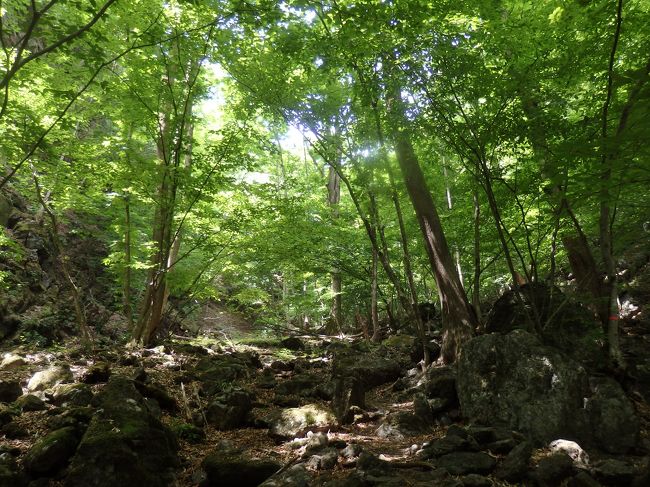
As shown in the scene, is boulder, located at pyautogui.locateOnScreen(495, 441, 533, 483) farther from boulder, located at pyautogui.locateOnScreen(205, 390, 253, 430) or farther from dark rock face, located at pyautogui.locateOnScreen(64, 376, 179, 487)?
boulder, located at pyautogui.locateOnScreen(205, 390, 253, 430)

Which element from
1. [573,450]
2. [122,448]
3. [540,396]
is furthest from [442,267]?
[122,448]

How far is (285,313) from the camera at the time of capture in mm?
22031

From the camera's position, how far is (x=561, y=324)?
676 cm

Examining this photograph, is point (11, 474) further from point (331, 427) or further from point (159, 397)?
point (331, 427)

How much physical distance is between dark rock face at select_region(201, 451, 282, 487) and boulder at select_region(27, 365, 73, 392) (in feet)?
11.6

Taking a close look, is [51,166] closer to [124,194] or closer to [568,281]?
[124,194]

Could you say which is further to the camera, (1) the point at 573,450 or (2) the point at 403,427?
(2) the point at 403,427

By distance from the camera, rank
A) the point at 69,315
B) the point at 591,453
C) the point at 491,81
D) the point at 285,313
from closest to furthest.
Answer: the point at 591,453 < the point at 491,81 < the point at 69,315 < the point at 285,313

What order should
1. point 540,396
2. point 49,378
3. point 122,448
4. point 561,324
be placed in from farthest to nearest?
point 561,324 < point 49,378 < point 540,396 < point 122,448

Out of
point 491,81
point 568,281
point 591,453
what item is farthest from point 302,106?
point 568,281

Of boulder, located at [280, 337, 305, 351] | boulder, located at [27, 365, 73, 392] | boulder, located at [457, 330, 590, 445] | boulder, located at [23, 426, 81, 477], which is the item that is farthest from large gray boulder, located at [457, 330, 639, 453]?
boulder, located at [280, 337, 305, 351]

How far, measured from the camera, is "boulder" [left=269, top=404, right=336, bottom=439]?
212 inches

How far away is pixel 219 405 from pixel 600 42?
737 cm

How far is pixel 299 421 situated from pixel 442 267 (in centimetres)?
421
